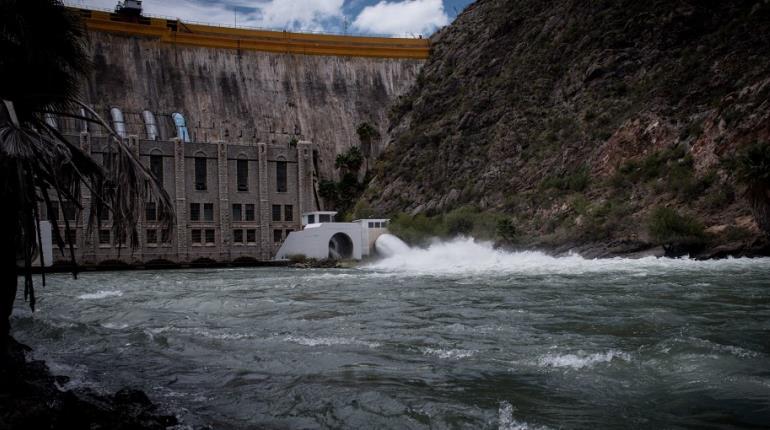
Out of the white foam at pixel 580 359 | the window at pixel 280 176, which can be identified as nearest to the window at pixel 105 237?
the window at pixel 280 176

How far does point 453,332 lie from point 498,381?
4.29 metres

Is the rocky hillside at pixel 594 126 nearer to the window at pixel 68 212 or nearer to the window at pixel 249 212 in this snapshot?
the window at pixel 249 212

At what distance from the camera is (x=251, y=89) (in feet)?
247

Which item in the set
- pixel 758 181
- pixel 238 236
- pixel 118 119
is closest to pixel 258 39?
pixel 118 119

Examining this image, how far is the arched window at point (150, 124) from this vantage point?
2638 inches

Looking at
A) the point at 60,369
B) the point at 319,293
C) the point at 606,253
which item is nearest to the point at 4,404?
the point at 60,369

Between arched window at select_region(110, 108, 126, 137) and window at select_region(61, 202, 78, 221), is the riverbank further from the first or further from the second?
arched window at select_region(110, 108, 126, 137)

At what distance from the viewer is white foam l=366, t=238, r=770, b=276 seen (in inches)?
1113

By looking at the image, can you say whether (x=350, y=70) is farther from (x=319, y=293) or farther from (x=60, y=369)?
(x=60, y=369)

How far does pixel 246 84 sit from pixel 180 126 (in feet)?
32.7

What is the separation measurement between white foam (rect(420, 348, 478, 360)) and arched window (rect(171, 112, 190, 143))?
198 ft

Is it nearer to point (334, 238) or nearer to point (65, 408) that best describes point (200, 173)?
point (334, 238)

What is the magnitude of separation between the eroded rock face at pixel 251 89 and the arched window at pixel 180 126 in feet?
3.53

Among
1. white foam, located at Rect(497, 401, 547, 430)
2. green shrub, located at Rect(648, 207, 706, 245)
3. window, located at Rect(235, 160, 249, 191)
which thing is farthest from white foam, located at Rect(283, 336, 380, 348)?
window, located at Rect(235, 160, 249, 191)
